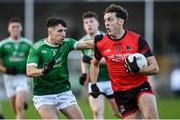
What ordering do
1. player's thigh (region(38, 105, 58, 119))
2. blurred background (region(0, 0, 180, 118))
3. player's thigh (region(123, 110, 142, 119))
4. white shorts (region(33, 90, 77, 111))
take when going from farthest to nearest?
blurred background (region(0, 0, 180, 118)) → white shorts (region(33, 90, 77, 111)) → player's thigh (region(38, 105, 58, 119)) → player's thigh (region(123, 110, 142, 119))

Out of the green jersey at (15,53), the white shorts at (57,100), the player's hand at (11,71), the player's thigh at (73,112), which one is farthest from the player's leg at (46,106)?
the green jersey at (15,53)

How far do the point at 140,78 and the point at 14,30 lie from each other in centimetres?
564

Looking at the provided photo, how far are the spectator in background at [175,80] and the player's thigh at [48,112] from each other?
15.1 metres

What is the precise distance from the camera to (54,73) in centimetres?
1215

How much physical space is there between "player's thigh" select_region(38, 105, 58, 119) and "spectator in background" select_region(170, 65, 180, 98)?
15.1 m

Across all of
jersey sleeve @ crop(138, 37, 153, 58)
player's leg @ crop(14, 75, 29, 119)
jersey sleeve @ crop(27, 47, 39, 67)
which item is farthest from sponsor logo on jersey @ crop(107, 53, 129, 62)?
player's leg @ crop(14, 75, 29, 119)

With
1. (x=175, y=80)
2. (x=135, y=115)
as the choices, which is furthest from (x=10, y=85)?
(x=175, y=80)

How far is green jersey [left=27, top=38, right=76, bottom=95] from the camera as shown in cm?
1209

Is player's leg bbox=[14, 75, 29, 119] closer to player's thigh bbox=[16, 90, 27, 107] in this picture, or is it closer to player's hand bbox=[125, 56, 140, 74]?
player's thigh bbox=[16, 90, 27, 107]

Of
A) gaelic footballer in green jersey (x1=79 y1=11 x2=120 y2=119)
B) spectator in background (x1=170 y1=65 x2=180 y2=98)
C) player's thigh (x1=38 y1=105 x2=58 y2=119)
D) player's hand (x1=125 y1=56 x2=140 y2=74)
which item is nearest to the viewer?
player's hand (x1=125 y1=56 x2=140 y2=74)

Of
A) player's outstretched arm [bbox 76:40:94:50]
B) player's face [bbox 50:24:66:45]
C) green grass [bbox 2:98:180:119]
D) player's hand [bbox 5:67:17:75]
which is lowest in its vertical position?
green grass [bbox 2:98:180:119]

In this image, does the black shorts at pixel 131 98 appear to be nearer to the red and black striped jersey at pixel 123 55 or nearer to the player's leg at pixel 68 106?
the red and black striped jersey at pixel 123 55

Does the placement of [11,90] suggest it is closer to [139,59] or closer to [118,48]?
[118,48]

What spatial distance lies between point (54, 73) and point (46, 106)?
55cm
